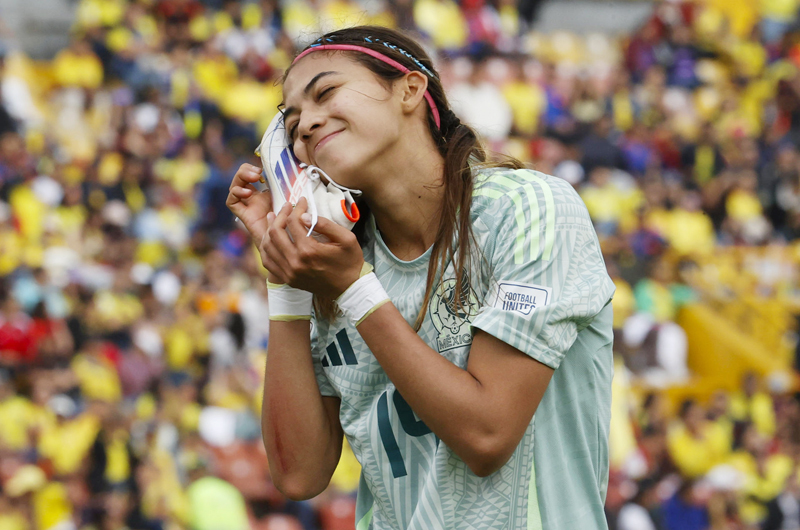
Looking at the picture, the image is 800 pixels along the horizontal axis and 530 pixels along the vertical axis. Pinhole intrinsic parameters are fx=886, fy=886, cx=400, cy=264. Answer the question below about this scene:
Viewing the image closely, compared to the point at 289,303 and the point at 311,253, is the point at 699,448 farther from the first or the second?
the point at 311,253

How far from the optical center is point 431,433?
1.73 meters

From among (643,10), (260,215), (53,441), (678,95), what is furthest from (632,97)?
(260,215)

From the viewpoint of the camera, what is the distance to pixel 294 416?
78.3 inches

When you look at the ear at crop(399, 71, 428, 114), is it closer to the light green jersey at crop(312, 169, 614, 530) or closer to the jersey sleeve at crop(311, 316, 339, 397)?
the light green jersey at crop(312, 169, 614, 530)

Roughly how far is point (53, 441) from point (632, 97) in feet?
31.8

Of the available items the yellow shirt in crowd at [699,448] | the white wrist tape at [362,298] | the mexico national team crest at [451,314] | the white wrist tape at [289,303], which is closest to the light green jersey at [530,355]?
the mexico national team crest at [451,314]

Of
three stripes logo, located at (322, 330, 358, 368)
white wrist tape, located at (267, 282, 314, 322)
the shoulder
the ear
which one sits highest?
the ear

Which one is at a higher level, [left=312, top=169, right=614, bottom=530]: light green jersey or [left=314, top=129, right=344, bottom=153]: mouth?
[left=314, top=129, right=344, bottom=153]: mouth


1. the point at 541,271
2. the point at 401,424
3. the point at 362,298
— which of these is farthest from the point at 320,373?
the point at 541,271

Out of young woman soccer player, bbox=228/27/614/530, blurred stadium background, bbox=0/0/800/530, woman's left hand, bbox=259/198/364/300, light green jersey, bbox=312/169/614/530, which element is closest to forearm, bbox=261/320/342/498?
young woman soccer player, bbox=228/27/614/530

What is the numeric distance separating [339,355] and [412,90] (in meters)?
0.60

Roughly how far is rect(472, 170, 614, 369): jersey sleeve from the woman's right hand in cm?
52

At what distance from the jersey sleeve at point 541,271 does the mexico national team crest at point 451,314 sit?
39 millimetres

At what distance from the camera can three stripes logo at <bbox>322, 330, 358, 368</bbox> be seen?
1905mm
